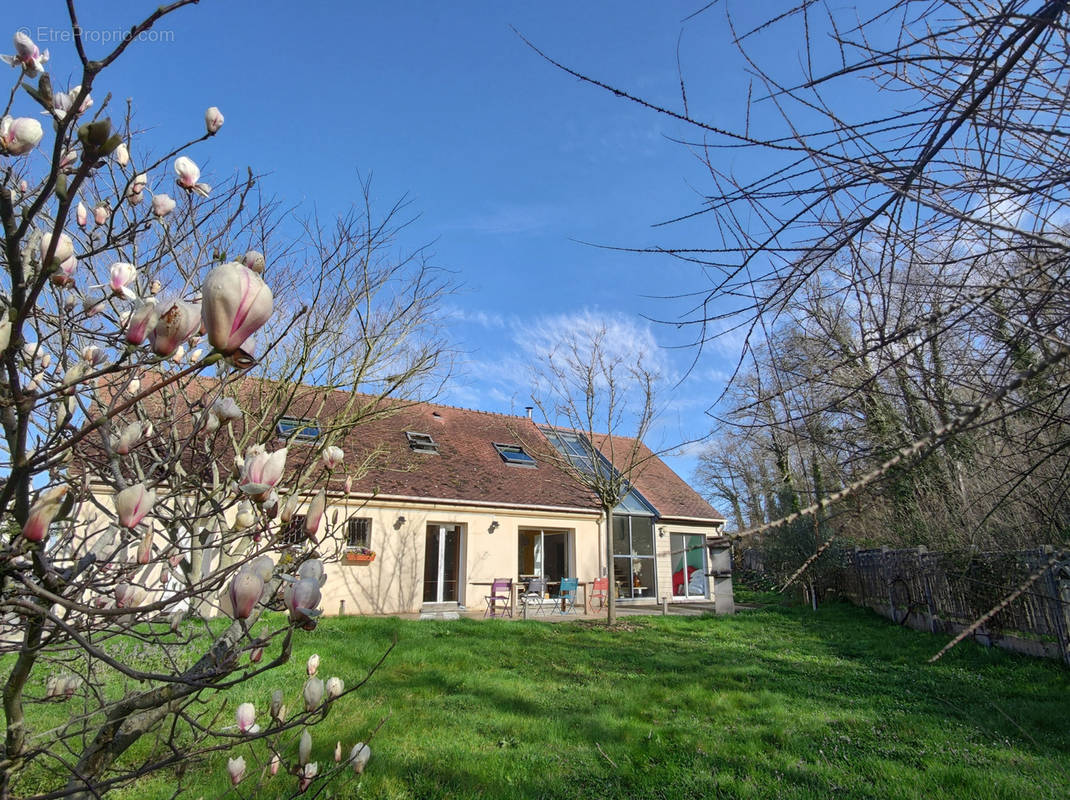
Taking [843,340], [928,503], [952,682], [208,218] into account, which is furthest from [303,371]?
[928,503]

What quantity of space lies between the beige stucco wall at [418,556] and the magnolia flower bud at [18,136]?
10752 mm

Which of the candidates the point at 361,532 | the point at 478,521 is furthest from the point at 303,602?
the point at 478,521

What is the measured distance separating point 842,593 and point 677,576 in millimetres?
4933

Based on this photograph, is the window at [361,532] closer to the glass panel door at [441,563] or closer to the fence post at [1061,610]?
the glass panel door at [441,563]

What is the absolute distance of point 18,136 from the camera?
4.19 ft

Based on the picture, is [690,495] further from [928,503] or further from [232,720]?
[232,720]

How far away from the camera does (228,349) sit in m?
0.85

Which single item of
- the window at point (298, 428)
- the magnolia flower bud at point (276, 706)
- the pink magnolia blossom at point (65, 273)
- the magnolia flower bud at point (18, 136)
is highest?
the window at point (298, 428)

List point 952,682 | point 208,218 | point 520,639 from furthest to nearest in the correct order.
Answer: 1. point 520,639
2. point 952,682
3. point 208,218

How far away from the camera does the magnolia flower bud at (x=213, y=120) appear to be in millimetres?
1759

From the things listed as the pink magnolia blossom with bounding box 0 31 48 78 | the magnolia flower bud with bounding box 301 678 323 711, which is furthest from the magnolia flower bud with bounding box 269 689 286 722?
the pink magnolia blossom with bounding box 0 31 48 78

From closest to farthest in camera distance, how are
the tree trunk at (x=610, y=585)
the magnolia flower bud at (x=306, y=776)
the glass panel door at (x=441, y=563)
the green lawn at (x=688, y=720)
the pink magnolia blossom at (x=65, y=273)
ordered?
the pink magnolia blossom at (x=65, y=273) < the magnolia flower bud at (x=306, y=776) < the green lawn at (x=688, y=720) < the tree trunk at (x=610, y=585) < the glass panel door at (x=441, y=563)

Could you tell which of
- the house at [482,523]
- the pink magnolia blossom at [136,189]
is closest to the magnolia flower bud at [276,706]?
the pink magnolia blossom at [136,189]

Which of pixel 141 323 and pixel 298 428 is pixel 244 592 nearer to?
pixel 141 323
